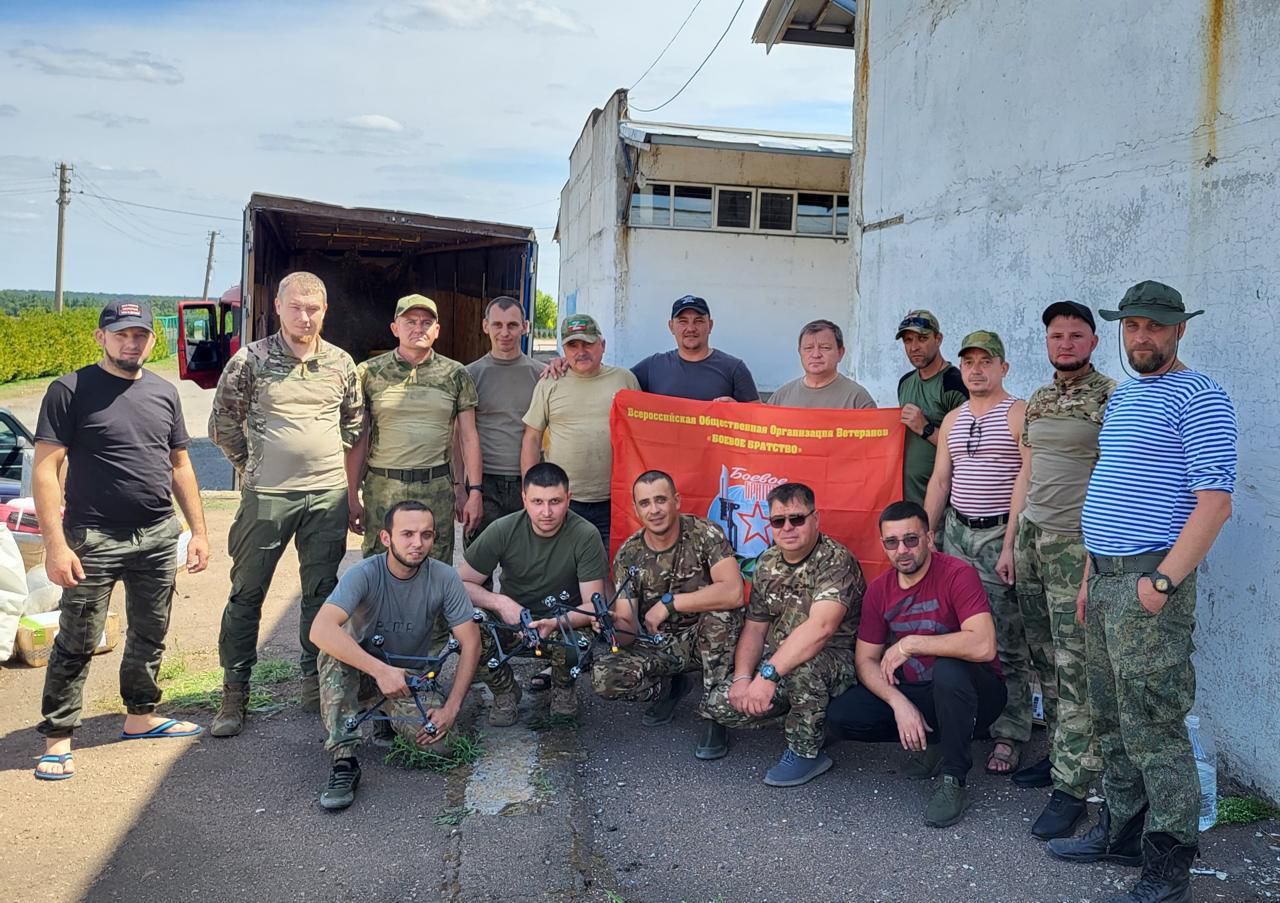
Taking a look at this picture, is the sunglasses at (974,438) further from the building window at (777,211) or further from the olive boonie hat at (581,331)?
the building window at (777,211)

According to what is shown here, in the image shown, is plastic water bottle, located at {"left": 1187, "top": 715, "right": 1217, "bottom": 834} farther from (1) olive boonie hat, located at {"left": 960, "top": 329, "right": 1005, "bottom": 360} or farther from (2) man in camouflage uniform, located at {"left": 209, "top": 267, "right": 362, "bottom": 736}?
(2) man in camouflage uniform, located at {"left": 209, "top": 267, "right": 362, "bottom": 736}

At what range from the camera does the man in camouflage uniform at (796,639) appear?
4.15 metres

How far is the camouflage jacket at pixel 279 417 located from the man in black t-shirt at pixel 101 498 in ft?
0.88

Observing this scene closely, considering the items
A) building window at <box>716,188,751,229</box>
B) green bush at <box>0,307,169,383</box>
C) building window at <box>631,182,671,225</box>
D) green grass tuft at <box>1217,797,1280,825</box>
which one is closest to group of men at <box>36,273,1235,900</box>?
green grass tuft at <box>1217,797,1280,825</box>

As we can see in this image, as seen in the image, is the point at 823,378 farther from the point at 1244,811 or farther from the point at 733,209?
the point at 733,209

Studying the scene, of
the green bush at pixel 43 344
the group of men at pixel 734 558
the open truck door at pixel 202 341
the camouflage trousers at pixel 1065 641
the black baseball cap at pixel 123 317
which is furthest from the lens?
the green bush at pixel 43 344

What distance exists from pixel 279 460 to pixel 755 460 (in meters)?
2.28

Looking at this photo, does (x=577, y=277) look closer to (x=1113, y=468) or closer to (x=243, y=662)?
(x=243, y=662)

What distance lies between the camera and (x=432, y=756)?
14.1ft

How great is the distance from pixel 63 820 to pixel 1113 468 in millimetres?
3921

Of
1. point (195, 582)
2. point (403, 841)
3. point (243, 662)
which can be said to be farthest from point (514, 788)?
point (195, 582)

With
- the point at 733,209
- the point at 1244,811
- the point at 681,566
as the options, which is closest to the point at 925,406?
the point at 681,566

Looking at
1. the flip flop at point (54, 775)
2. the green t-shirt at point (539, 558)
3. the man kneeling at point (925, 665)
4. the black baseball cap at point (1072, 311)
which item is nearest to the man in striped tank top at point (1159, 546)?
the black baseball cap at point (1072, 311)

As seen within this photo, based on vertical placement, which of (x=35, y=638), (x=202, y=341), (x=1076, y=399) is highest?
(x=202, y=341)
